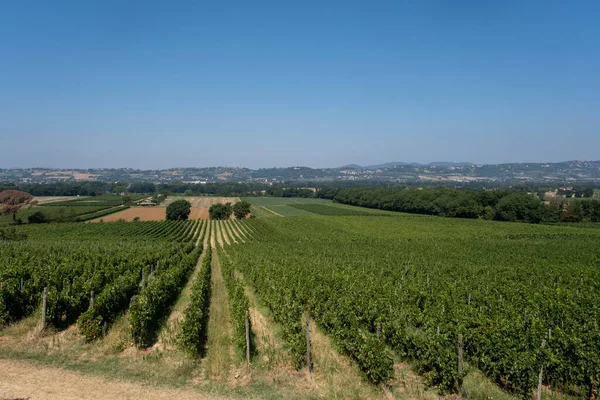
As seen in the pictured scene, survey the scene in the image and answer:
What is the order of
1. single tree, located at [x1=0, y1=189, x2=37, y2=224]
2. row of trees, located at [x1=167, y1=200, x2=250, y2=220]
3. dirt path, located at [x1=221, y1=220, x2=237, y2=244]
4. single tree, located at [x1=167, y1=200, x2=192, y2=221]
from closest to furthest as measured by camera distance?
1. dirt path, located at [x1=221, y1=220, x2=237, y2=244]
2. single tree, located at [x1=0, y1=189, x2=37, y2=224]
3. single tree, located at [x1=167, y1=200, x2=192, y2=221]
4. row of trees, located at [x1=167, y1=200, x2=250, y2=220]

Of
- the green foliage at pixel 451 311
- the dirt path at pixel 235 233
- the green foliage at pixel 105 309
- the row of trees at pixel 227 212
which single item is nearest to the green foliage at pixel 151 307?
the green foliage at pixel 105 309

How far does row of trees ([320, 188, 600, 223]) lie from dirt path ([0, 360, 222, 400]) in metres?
92.2

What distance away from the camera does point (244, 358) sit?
12438 mm

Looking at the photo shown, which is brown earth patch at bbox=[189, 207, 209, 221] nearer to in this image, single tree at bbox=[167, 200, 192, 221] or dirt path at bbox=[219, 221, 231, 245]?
single tree at bbox=[167, 200, 192, 221]

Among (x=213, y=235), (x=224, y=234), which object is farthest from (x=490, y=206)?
(x=213, y=235)

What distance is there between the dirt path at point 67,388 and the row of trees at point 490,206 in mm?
92165

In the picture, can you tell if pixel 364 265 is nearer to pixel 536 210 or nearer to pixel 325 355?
pixel 325 355

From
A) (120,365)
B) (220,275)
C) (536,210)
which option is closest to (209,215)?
(220,275)

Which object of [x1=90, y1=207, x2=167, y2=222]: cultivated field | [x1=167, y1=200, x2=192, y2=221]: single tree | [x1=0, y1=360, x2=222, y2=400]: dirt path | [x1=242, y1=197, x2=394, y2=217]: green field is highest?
[x1=0, y1=360, x2=222, y2=400]: dirt path

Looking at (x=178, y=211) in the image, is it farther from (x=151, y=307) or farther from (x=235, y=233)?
(x=151, y=307)

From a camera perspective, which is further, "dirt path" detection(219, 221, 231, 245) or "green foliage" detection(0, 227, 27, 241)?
"dirt path" detection(219, 221, 231, 245)

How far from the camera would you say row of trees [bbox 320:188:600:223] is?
8406 centimetres

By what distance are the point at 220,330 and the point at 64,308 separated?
6.73 meters

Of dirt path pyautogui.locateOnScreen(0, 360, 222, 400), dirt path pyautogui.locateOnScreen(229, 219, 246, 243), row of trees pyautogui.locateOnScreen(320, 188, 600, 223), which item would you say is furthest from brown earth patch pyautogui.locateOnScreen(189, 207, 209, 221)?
dirt path pyautogui.locateOnScreen(0, 360, 222, 400)
